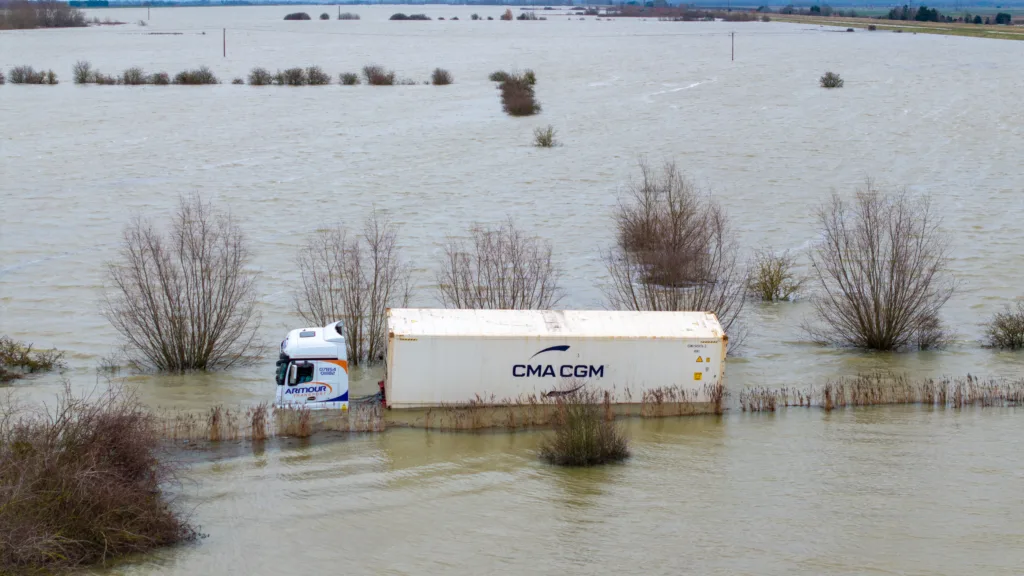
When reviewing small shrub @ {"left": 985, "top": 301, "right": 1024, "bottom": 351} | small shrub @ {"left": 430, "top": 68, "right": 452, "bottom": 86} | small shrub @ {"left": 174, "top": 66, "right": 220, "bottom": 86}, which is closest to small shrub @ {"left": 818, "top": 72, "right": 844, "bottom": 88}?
small shrub @ {"left": 430, "top": 68, "right": 452, "bottom": 86}

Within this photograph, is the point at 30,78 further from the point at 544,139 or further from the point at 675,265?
the point at 675,265

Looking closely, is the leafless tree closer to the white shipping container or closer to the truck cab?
the white shipping container

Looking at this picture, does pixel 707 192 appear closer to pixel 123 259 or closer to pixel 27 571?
pixel 123 259

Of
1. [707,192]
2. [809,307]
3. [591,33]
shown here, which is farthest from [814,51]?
[809,307]

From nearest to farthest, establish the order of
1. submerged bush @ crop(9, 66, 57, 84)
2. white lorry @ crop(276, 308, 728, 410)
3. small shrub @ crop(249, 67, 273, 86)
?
white lorry @ crop(276, 308, 728, 410)
submerged bush @ crop(9, 66, 57, 84)
small shrub @ crop(249, 67, 273, 86)

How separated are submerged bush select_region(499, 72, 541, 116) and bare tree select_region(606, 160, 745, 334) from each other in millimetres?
36154

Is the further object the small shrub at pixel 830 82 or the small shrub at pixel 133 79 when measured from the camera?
the small shrub at pixel 133 79

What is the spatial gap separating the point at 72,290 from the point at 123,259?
9.38ft

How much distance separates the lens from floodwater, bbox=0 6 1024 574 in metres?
17.5

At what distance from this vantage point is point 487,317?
22.2 metres

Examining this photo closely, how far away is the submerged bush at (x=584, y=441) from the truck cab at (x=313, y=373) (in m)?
4.13

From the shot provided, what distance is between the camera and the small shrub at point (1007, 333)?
91.8 feet

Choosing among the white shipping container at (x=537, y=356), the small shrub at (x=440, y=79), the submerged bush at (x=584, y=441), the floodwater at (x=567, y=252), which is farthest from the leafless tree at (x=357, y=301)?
the small shrub at (x=440, y=79)

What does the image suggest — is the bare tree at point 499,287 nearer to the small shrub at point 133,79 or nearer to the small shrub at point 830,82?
the small shrub at point 830,82
